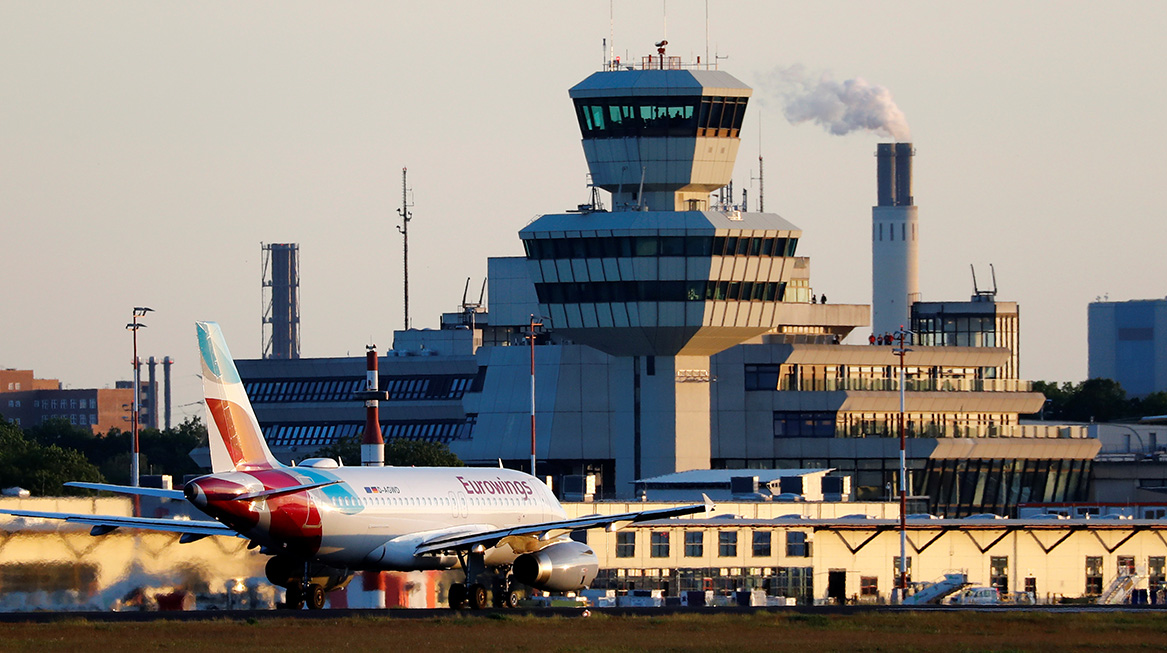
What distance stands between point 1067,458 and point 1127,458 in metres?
14.9

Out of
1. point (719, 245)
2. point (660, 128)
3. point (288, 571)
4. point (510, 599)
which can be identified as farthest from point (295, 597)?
point (660, 128)

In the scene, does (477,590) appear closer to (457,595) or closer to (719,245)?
(457,595)

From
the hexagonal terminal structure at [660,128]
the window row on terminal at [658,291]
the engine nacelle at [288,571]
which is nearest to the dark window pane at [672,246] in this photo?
the window row on terminal at [658,291]

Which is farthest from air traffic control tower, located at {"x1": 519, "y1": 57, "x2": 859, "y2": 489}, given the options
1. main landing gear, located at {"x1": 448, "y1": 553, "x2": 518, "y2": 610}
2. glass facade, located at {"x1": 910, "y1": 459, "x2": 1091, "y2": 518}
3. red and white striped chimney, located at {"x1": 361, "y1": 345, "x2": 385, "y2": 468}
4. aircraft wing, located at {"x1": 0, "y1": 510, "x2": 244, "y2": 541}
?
aircraft wing, located at {"x1": 0, "y1": 510, "x2": 244, "y2": 541}

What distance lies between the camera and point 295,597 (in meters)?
65.2

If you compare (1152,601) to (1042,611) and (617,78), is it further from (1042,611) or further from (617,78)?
(617,78)

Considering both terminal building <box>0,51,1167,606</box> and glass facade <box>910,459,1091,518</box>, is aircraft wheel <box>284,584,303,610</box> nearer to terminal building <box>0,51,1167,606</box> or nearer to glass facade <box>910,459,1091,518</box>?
terminal building <box>0,51,1167,606</box>

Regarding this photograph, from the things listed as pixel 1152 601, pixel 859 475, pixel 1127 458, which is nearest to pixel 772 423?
pixel 859 475

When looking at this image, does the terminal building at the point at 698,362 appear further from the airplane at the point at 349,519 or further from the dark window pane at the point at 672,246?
the airplane at the point at 349,519

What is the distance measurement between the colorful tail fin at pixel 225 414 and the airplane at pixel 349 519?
0.03 m

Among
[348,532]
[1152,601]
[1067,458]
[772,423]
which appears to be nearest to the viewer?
[348,532]

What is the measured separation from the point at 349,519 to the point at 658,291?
78419 millimetres

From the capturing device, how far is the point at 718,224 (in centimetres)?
14012

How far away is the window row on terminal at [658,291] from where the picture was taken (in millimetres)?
140625
